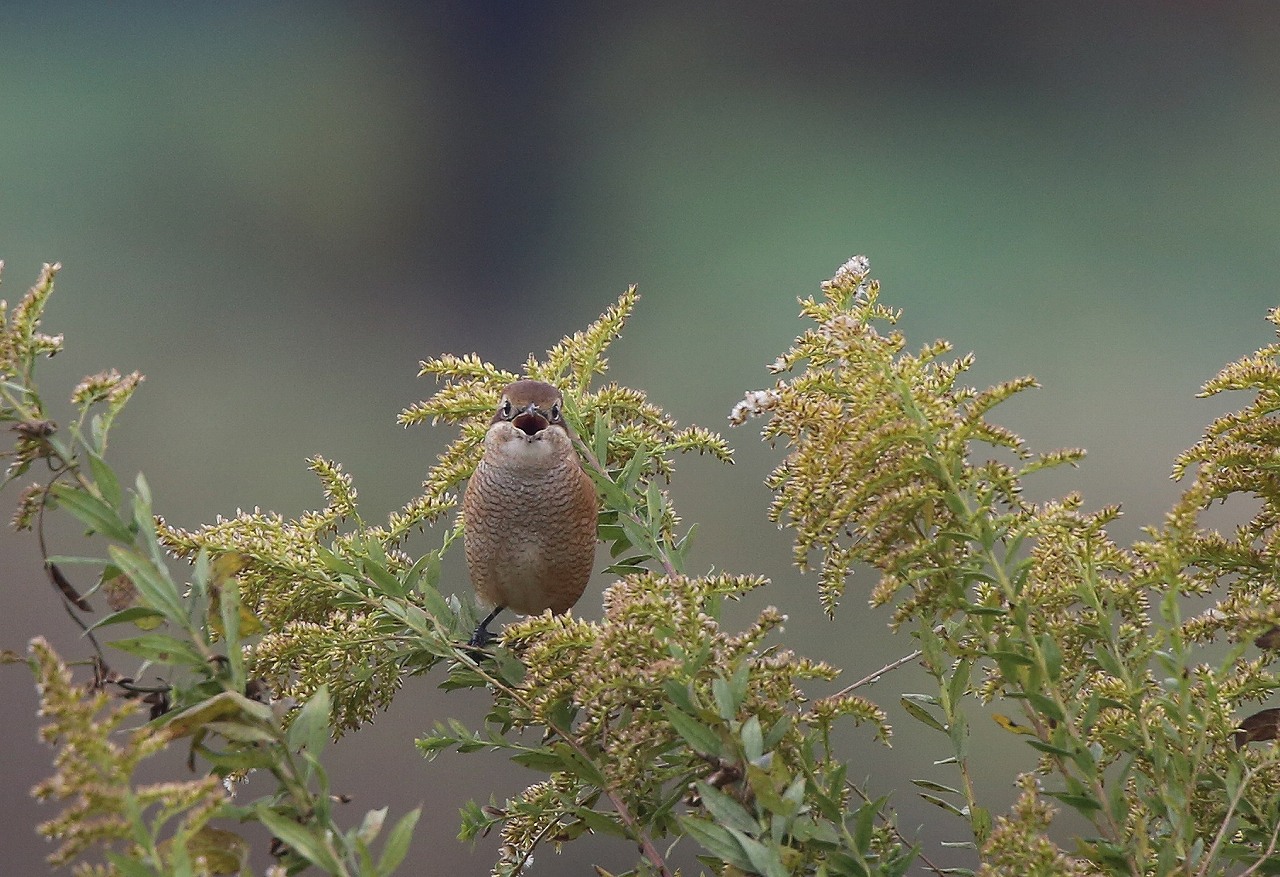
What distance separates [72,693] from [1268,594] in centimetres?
31

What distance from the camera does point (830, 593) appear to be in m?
0.38

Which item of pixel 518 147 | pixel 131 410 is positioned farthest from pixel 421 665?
pixel 518 147

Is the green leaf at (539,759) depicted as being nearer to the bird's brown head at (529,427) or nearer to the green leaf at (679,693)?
the green leaf at (679,693)

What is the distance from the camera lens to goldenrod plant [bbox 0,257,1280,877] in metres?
0.30

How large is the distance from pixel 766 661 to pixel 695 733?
4 centimetres

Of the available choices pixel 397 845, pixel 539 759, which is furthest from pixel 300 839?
pixel 539 759

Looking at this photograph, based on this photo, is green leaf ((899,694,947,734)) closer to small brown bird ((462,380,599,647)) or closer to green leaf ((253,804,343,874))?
green leaf ((253,804,343,874))

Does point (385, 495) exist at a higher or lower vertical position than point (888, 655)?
higher

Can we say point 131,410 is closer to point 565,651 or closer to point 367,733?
point 367,733

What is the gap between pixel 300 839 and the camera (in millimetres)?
285

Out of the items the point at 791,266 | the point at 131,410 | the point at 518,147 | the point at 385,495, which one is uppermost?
the point at 518,147

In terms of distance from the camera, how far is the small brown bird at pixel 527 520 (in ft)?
2.47

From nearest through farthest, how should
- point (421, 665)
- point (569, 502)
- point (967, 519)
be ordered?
point (967, 519)
point (421, 665)
point (569, 502)

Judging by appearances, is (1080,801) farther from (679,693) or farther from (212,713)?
(212,713)
